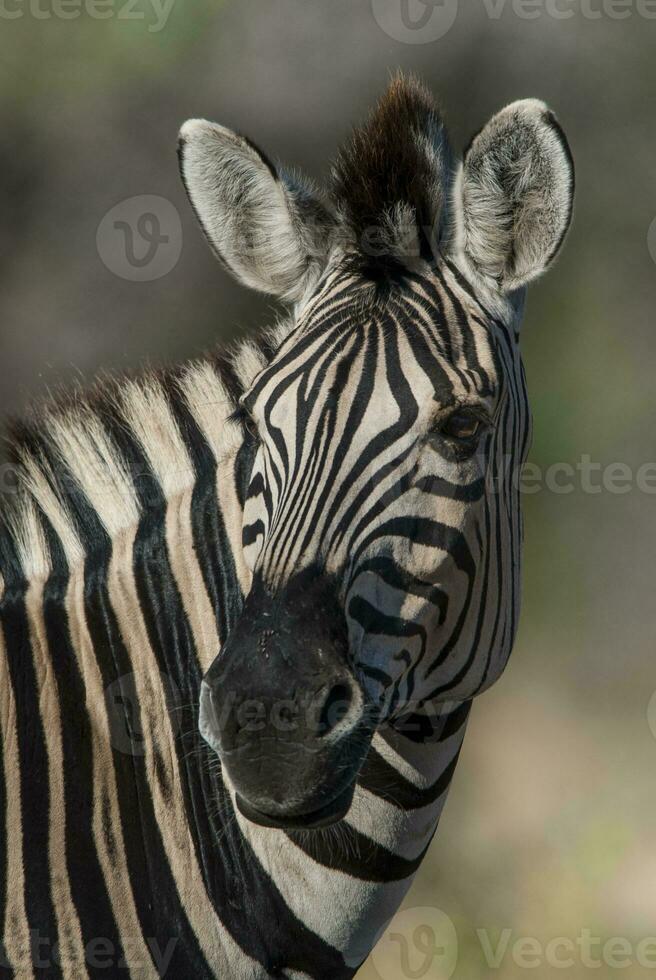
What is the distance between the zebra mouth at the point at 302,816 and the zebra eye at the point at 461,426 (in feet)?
3.40

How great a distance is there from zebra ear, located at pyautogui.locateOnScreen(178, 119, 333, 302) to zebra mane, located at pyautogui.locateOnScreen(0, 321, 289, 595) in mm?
252

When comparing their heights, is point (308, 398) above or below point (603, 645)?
above

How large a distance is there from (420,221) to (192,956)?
245 centimetres

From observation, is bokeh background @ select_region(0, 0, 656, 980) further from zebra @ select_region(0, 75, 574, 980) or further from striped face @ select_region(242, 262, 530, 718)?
striped face @ select_region(242, 262, 530, 718)

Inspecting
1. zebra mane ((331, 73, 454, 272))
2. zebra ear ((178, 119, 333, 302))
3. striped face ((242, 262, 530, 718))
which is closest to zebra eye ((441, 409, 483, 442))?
striped face ((242, 262, 530, 718))

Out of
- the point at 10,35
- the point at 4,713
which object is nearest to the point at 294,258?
the point at 4,713

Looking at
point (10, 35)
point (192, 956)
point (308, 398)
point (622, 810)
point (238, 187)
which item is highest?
point (10, 35)

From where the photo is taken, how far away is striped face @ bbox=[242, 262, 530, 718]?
2814mm

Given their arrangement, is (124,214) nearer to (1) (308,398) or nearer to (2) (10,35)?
(2) (10,35)

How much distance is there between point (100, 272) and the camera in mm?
11258

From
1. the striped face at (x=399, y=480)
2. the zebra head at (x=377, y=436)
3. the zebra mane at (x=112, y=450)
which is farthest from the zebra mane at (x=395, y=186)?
the zebra mane at (x=112, y=450)

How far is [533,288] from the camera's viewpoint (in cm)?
1310

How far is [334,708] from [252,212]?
1.91m

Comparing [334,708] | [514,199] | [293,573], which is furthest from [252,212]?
[334,708]
